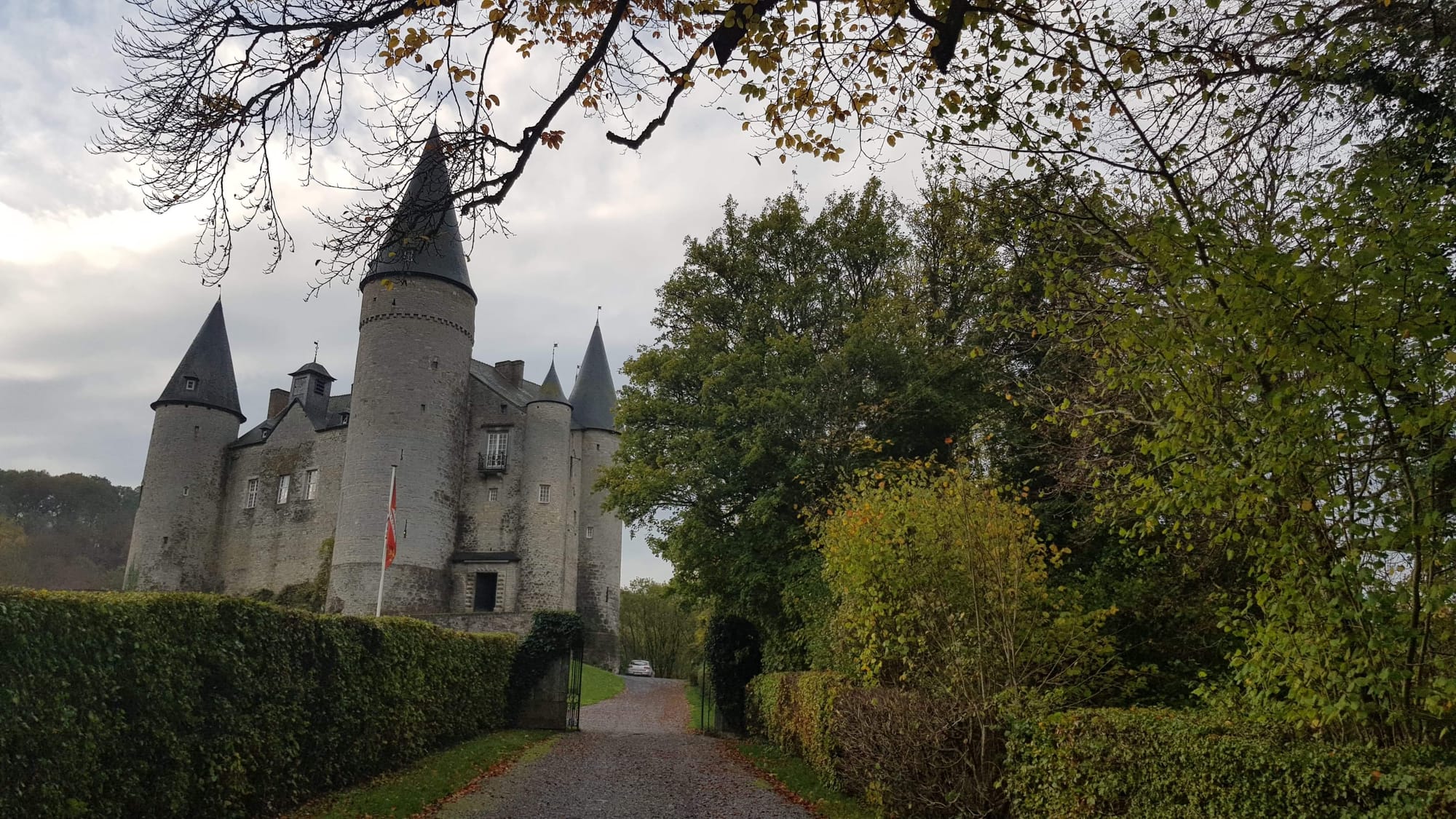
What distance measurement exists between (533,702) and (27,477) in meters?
74.7

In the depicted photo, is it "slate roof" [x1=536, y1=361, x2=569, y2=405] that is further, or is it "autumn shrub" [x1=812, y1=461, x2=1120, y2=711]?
"slate roof" [x1=536, y1=361, x2=569, y2=405]

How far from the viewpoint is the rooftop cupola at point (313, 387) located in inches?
1822

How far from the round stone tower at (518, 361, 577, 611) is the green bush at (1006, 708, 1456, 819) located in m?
33.8

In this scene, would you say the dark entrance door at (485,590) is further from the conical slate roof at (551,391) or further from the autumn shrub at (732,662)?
the autumn shrub at (732,662)

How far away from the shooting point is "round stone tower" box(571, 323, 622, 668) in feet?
141

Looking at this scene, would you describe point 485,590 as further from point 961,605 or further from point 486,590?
point 961,605

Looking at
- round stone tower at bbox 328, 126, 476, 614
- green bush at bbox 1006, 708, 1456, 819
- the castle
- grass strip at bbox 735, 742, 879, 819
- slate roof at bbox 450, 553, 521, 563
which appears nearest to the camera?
green bush at bbox 1006, 708, 1456, 819

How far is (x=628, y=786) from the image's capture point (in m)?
11.6

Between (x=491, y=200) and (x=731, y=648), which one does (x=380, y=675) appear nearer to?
(x=491, y=200)

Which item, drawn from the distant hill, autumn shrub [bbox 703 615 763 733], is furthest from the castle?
the distant hill

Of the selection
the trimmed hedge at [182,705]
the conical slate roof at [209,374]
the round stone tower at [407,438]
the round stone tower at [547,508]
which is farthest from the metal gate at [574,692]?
the conical slate roof at [209,374]

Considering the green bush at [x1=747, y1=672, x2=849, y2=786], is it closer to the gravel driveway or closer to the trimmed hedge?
the gravel driveway

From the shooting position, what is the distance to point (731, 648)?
21.6 metres

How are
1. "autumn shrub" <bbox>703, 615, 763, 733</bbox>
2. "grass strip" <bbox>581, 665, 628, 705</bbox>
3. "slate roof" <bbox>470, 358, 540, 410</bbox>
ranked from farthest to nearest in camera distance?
"slate roof" <bbox>470, 358, 540, 410</bbox> < "grass strip" <bbox>581, 665, 628, 705</bbox> < "autumn shrub" <bbox>703, 615, 763, 733</bbox>
